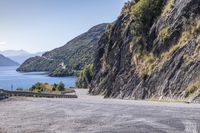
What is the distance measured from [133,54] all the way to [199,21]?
71.9ft

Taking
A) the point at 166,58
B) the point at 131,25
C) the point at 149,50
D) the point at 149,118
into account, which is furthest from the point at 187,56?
the point at 149,118

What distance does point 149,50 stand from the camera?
78.2m

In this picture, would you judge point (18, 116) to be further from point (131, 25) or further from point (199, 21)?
point (131, 25)

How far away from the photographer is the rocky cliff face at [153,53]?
2351 inches

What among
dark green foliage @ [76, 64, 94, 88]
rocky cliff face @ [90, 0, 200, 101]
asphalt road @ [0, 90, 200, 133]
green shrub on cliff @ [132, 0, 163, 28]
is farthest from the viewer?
dark green foliage @ [76, 64, 94, 88]

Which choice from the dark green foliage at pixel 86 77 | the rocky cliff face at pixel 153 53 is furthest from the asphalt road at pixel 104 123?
the dark green foliage at pixel 86 77

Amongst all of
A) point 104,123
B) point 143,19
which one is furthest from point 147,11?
point 104,123

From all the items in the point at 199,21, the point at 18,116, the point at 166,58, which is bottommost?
the point at 18,116

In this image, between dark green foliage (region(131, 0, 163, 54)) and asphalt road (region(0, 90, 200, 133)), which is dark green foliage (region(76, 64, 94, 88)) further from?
asphalt road (region(0, 90, 200, 133))

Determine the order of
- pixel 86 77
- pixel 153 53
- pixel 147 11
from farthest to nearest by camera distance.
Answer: pixel 86 77, pixel 147 11, pixel 153 53

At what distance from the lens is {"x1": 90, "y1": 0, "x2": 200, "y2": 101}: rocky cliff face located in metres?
59.7

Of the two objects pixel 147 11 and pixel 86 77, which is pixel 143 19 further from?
pixel 86 77

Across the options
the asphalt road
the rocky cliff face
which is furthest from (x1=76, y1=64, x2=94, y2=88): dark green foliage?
the asphalt road

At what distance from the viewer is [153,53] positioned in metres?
74.9
